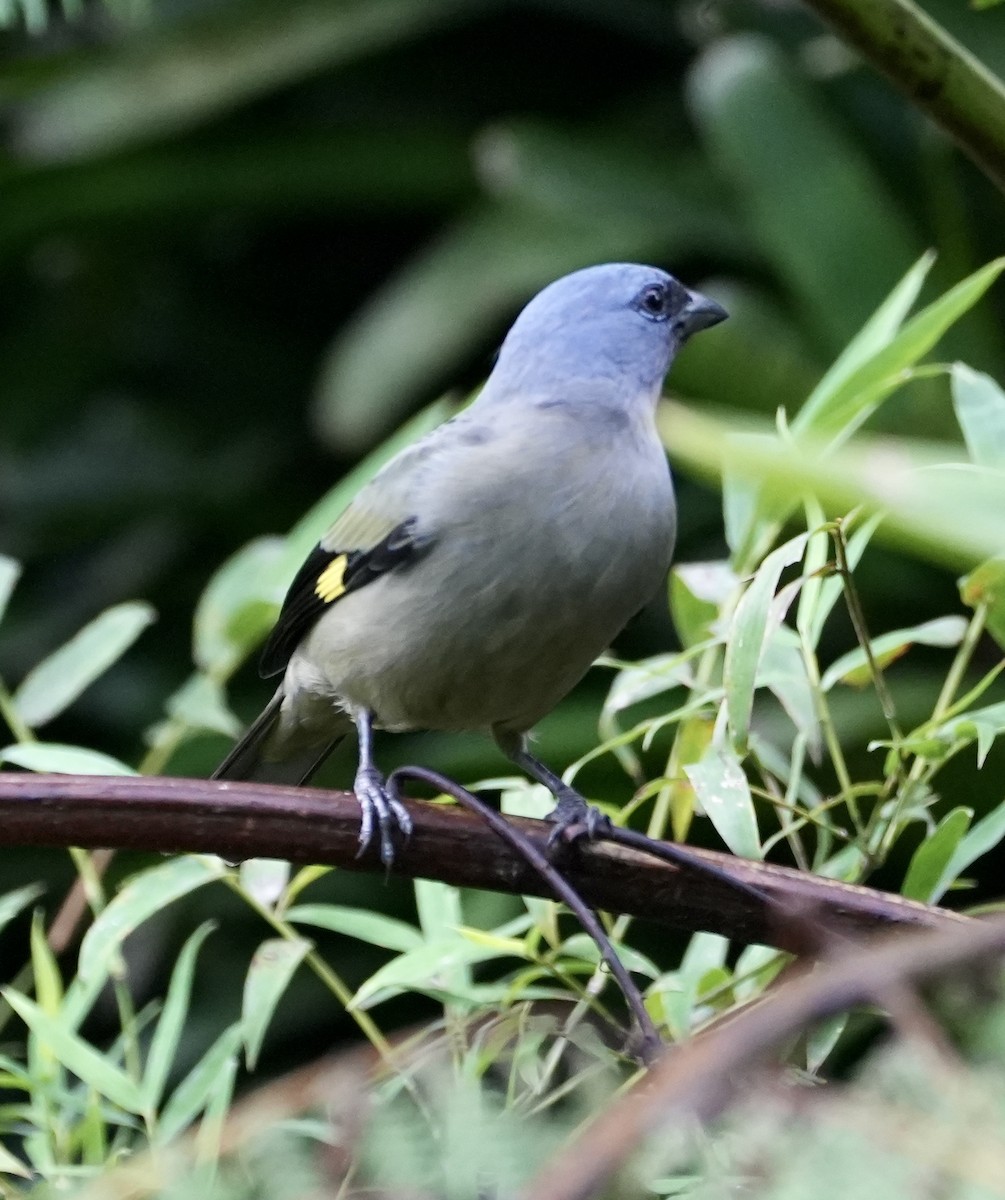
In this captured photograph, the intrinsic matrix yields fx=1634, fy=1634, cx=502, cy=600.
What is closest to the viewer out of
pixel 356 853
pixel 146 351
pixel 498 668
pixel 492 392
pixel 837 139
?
pixel 356 853

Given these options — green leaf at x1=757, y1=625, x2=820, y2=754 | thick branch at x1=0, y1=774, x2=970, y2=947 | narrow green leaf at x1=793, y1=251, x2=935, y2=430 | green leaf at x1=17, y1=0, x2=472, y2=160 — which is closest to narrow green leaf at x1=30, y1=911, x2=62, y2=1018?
thick branch at x1=0, y1=774, x2=970, y2=947

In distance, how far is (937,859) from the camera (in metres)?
0.99

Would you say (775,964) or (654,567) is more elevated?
(654,567)

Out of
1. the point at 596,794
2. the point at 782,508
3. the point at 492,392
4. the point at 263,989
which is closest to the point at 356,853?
the point at 263,989

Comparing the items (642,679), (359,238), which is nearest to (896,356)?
(642,679)

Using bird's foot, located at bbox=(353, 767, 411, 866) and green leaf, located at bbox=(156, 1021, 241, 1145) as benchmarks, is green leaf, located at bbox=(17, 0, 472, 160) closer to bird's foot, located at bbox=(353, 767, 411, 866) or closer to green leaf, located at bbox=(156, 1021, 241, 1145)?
bird's foot, located at bbox=(353, 767, 411, 866)

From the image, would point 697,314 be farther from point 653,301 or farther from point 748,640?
point 748,640

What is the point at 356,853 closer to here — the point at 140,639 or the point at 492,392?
the point at 492,392

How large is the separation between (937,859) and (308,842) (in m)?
0.39

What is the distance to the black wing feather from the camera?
1446mm

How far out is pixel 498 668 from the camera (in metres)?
1.38

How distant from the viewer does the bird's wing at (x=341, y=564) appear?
1.45 metres

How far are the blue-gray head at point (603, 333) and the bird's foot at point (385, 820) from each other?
0.47m

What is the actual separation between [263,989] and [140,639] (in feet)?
6.24
